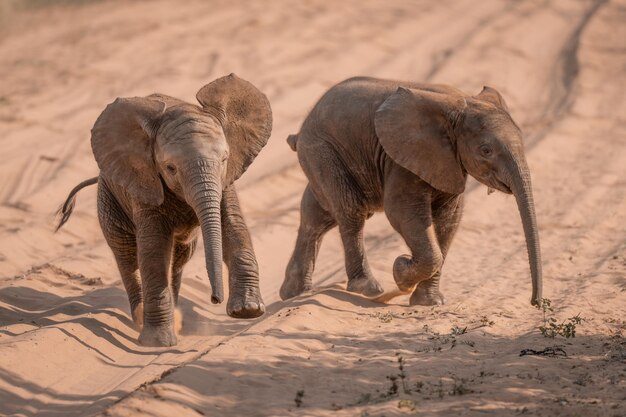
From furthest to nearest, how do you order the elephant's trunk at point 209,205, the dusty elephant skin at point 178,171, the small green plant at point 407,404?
the dusty elephant skin at point 178,171 < the elephant's trunk at point 209,205 < the small green plant at point 407,404

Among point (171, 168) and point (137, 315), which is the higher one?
point (171, 168)

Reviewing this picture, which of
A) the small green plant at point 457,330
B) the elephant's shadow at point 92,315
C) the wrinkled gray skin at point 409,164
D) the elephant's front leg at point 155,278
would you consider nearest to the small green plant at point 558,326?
the wrinkled gray skin at point 409,164

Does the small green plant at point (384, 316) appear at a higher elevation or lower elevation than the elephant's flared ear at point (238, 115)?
lower

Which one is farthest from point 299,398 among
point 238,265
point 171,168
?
point 171,168

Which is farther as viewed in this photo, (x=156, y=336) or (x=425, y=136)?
(x=425, y=136)

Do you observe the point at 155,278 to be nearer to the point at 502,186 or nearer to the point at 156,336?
the point at 156,336

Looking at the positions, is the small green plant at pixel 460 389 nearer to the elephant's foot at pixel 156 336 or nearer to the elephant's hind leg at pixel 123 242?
the elephant's foot at pixel 156 336

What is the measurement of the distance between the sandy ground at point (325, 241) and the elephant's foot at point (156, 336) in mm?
136

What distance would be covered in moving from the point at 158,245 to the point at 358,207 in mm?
2342

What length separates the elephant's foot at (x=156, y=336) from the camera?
1035 centimetres

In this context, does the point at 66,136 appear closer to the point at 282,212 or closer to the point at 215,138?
the point at 282,212

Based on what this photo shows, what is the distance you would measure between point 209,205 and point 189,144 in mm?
565

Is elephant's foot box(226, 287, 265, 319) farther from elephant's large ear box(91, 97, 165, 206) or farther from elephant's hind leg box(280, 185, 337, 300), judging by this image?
elephant's hind leg box(280, 185, 337, 300)

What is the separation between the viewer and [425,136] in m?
10.7
